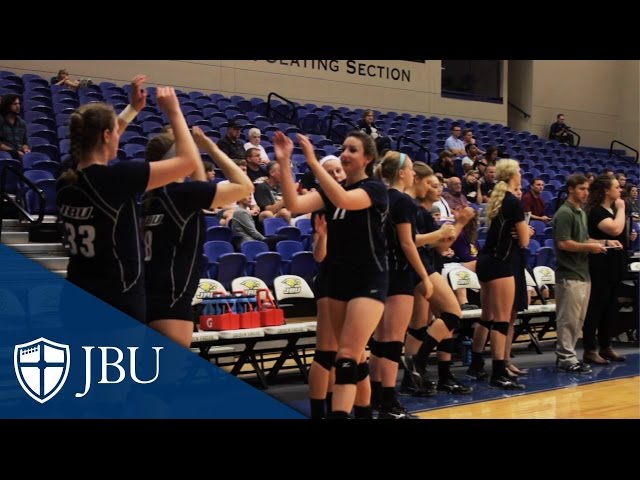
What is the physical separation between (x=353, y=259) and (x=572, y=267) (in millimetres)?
3693

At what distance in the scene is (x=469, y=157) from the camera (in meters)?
14.7

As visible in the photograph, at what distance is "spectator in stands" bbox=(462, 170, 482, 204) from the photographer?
12448 mm

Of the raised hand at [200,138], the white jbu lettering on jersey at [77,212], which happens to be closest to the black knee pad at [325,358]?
the raised hand at [200,138]

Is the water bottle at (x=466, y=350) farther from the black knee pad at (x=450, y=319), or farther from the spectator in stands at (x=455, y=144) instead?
the spectator in stands at (x=455, y=144)

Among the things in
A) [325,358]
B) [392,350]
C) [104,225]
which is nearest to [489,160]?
[392,350]

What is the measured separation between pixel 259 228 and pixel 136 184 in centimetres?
588

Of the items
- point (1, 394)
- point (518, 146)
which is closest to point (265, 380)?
point (1, 394)

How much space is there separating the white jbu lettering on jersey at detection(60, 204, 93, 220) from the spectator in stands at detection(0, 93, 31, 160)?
6185 millimetres

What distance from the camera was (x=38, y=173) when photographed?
8.53m

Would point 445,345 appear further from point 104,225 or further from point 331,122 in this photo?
point 331,122

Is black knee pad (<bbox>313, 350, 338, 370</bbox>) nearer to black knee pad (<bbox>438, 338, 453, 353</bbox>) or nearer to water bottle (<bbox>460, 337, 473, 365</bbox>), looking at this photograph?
black knee pad (<bbox>438, 338, 453, 353</bbox>)

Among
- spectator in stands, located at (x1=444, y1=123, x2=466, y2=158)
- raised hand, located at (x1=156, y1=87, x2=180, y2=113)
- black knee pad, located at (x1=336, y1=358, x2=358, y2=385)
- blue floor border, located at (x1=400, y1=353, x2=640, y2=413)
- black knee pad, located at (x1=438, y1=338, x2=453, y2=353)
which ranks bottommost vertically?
blue floor border, located at (x1=400, y1=353, x2=640, y2=413)

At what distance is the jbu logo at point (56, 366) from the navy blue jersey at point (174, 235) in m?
0.31

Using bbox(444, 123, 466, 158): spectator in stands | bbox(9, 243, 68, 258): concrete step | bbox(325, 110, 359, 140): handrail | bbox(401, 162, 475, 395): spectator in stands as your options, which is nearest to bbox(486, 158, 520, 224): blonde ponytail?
bbox(401, 162, 475, 395): spectator in stands
